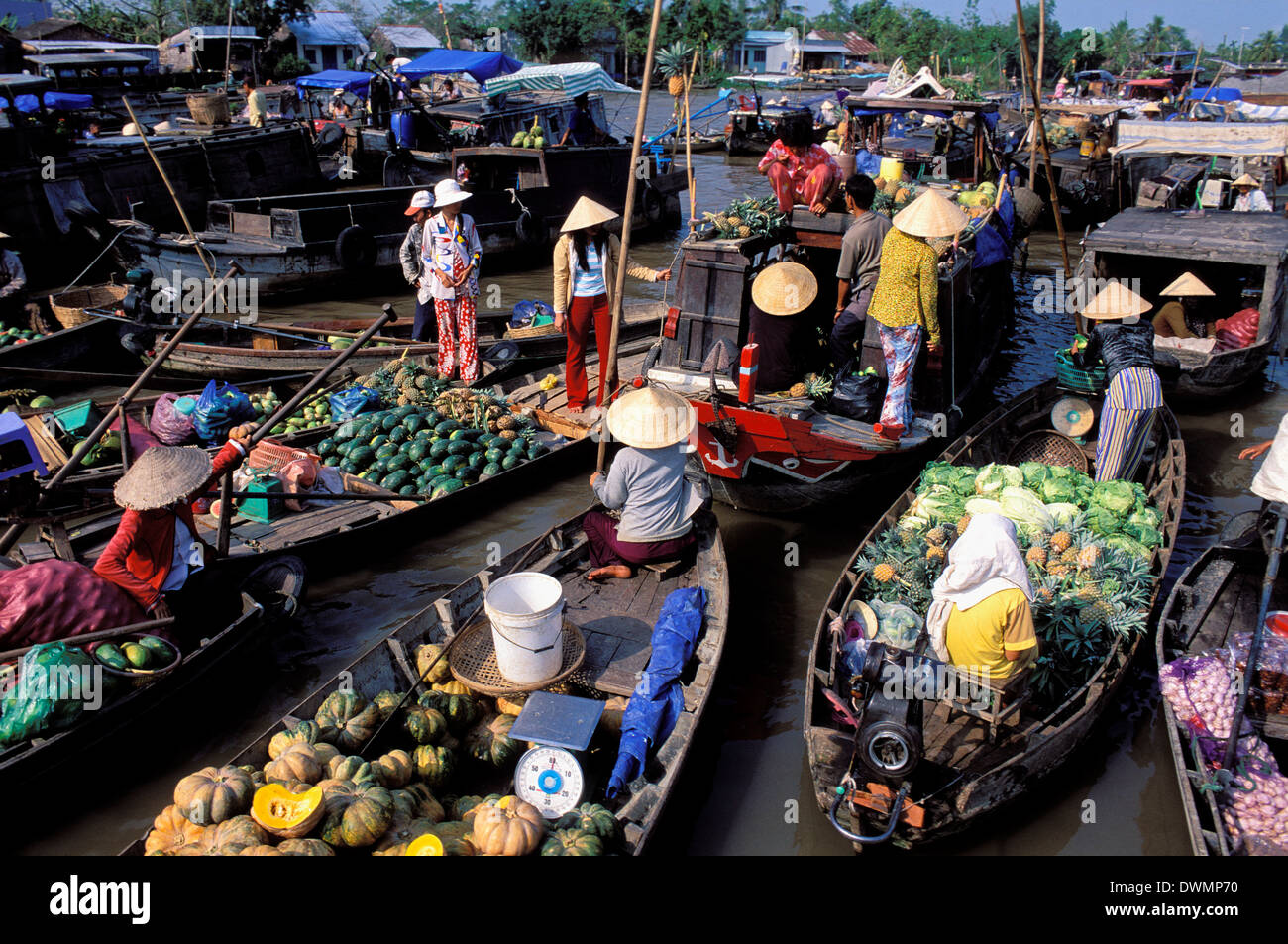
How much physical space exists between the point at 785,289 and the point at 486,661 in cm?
381

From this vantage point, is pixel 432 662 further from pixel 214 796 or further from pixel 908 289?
pixel 908 289

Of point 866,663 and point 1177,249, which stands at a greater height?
point 1177,249

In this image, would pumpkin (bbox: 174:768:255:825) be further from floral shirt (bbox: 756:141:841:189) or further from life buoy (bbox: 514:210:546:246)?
life buoy (bbox: 514:210:546:246)

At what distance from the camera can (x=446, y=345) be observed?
9070 millimetres

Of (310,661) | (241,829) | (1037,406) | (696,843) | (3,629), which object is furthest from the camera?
(1037,406)

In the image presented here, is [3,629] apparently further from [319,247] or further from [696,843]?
[319,247]

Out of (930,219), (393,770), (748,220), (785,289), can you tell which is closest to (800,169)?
(748,220)

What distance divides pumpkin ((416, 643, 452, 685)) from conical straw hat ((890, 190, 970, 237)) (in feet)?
14.6

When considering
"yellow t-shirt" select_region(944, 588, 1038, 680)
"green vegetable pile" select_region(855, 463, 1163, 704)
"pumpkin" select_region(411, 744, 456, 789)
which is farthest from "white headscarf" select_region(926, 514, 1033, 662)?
"pumpkin" select_region(411, 744, 456, 789)

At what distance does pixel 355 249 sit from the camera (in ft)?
44.4

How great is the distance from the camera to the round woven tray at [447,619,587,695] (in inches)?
177

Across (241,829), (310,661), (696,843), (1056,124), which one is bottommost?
(696,843)

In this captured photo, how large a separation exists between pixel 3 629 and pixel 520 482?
4.18 meters

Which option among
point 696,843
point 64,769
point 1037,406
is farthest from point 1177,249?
point 64,769
